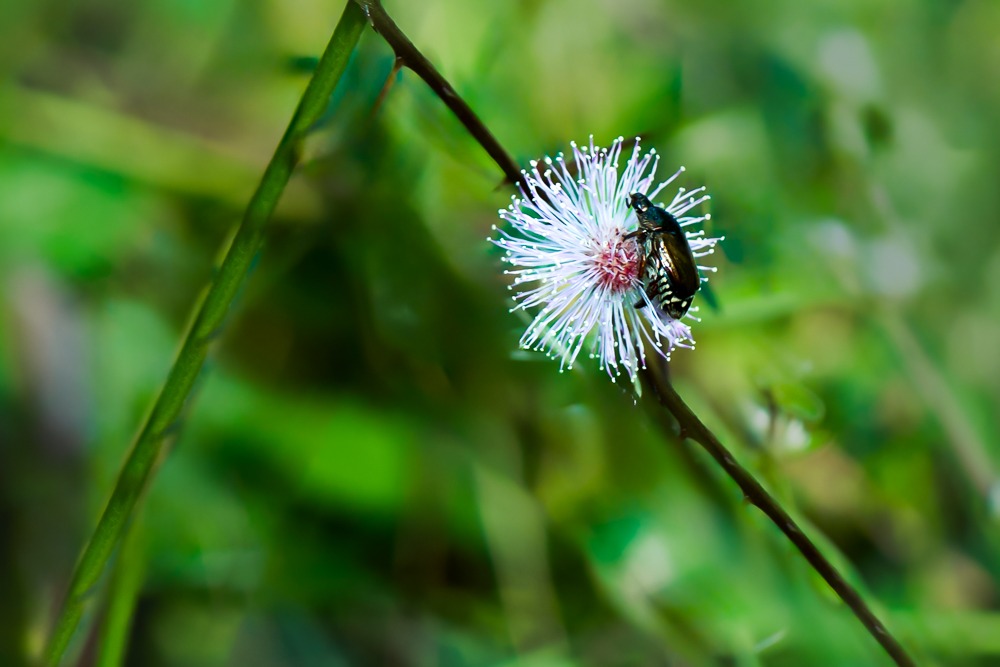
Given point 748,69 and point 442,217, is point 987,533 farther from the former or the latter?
point 442,217

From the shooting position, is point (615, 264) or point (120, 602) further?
point (120, 602)

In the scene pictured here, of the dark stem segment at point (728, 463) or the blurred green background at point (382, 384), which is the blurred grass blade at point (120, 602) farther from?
the dark stem segment at point (728, 463)

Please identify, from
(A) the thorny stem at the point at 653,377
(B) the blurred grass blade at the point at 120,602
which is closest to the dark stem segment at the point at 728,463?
(A) the thorny stem at the point at 653,377

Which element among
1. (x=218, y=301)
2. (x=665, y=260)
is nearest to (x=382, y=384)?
(x=218, y=301)

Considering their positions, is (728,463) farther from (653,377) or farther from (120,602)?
(120,602)

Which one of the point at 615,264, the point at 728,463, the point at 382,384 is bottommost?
the point at 728,463

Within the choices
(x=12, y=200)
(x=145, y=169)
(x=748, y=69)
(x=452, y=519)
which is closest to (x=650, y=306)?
(x=452, y=519)
